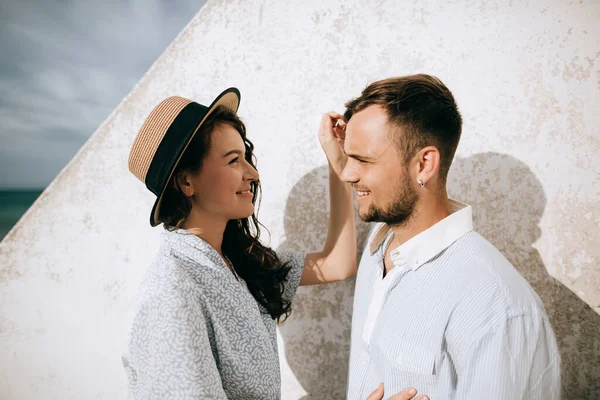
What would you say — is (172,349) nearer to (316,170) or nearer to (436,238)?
(436,238)

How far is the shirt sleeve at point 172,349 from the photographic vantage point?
3.36 ft

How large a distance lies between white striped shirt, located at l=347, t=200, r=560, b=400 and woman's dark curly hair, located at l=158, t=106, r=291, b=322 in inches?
18.7

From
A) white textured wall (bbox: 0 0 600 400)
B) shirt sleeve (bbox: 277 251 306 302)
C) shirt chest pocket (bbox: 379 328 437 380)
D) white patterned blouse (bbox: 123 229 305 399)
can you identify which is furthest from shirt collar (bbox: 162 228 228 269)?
shirt chest pocket (bbox: 379 328 437 380)

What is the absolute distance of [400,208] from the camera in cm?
122

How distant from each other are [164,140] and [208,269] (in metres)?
0.52

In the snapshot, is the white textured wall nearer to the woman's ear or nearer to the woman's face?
the woman's face

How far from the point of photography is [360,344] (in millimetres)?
1368

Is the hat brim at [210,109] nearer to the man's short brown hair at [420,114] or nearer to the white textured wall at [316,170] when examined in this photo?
the white textured wall at [316,170]

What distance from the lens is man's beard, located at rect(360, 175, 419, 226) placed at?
1.20m

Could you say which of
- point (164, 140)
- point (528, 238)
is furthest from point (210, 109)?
point (528, 238)

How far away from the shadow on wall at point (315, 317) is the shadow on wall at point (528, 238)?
71 cm

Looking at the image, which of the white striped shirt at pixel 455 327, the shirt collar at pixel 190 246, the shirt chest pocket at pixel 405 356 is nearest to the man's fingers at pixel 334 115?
the white striped shirt at pixel 455 327

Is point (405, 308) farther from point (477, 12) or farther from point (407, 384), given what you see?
A: point (477, 12)

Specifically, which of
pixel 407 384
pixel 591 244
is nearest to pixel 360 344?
pixel 407 384
